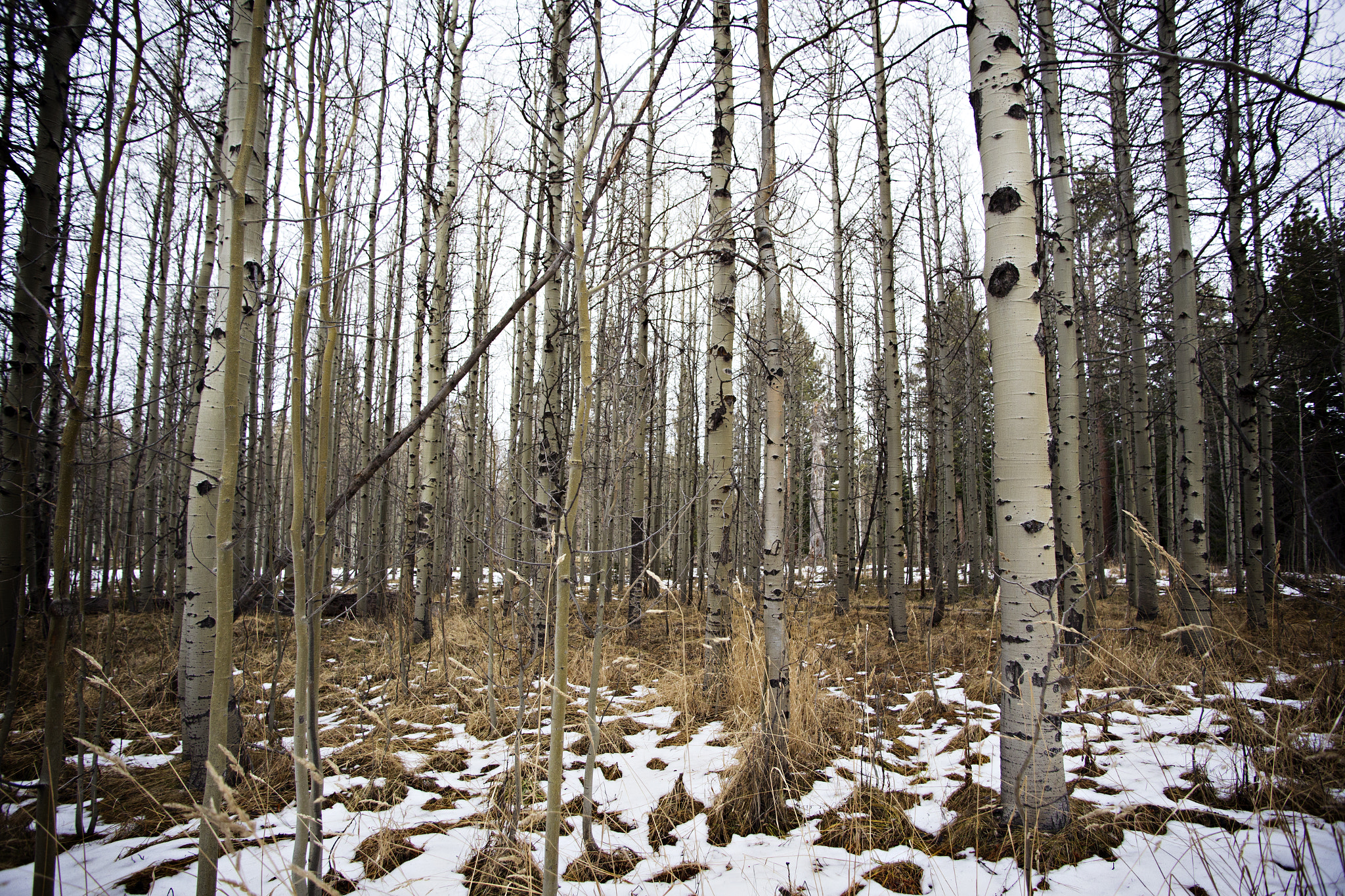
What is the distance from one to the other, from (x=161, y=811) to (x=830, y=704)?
12.1ft

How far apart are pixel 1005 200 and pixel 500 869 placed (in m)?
3.47

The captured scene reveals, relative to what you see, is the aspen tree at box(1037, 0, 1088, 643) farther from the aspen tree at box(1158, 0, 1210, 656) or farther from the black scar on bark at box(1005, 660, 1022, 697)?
the black scar on bark at box(1005, 660, 1022, 697)

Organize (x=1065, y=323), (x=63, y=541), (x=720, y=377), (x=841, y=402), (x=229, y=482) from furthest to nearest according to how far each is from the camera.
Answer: (x=841, y=402)
(x=1065, y=323)
(x=720, y=377)
(x=63, y=541)
(x=229, y=482)

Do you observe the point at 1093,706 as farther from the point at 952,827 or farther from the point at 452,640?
the point at 452,640

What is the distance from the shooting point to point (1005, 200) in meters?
2.40

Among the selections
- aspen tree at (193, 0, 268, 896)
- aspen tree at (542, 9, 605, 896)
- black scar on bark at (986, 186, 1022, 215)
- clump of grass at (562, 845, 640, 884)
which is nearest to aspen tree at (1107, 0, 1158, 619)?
black scar on bark at (986, 186, 1022, 215)

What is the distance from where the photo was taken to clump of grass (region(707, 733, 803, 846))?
2445mm

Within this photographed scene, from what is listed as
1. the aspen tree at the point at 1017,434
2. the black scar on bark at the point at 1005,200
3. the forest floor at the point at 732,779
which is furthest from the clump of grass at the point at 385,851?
the black scar on bark at the point at 1005,200

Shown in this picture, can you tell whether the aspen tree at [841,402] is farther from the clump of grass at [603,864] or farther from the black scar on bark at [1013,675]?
the clump of grass at [603,864]

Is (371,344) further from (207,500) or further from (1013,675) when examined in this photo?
(1013,675)

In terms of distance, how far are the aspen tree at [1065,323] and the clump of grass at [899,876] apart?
4102mm

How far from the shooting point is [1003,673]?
2.33 meters

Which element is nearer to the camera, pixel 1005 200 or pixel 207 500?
pixel 1005 200

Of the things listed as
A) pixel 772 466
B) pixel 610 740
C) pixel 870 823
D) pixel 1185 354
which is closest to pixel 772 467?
pixel 772 466
